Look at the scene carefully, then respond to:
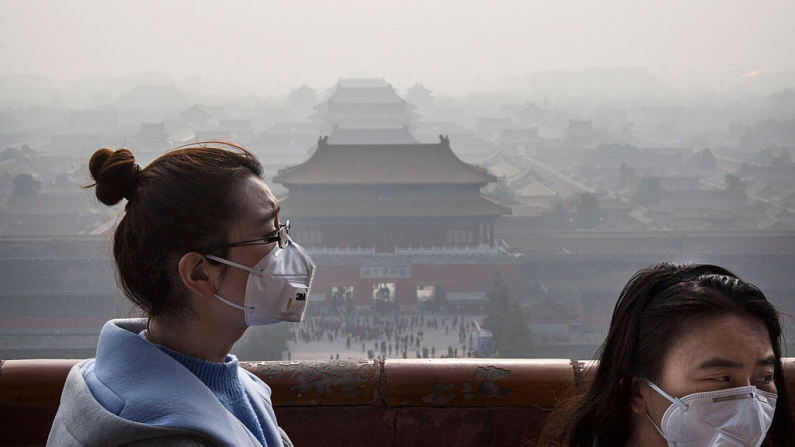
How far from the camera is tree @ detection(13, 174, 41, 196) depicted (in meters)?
12.7

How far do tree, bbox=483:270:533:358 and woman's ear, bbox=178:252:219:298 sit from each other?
382 inches

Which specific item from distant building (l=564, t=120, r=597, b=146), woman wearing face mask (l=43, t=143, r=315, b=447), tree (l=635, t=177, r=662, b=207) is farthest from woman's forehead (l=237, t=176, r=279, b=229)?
distant building (l=564, t=120, r=597, b=146)

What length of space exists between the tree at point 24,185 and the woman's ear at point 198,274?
13.6 metres

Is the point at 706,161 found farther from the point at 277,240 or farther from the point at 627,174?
the point at 277,240

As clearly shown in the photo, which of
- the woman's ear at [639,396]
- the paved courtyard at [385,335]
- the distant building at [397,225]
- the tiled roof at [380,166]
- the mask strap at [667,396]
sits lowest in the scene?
the paved courtyard at [385,335]

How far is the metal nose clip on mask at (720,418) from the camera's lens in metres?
0.84

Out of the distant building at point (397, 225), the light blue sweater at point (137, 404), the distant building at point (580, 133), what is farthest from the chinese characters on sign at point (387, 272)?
the distant building at point (580, 133)

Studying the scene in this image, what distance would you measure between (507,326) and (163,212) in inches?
392

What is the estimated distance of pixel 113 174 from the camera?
800mm

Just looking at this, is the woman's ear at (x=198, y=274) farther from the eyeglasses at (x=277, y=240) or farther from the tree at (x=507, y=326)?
the tree at (x=507, y=326)

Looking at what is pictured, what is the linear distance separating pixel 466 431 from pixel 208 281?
0.74 meters

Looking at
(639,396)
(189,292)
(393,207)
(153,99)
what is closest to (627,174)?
(393,207)

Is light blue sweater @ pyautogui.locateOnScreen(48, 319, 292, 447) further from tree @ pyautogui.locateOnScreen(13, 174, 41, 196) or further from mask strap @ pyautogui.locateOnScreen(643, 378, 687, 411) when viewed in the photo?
tree @ pyautogui.locateOnScreen(13, 174, 41, 196)

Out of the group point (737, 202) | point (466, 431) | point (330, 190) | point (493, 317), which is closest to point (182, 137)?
point (330, 190)
